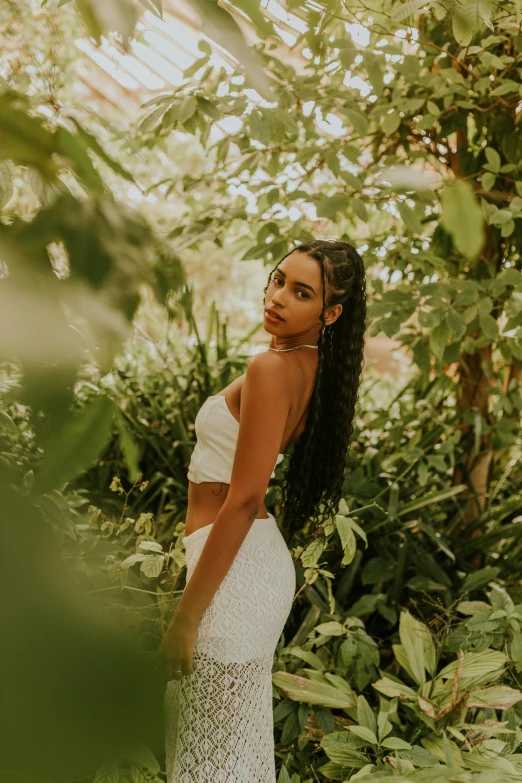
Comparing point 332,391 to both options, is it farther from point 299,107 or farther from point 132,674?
point 132,674

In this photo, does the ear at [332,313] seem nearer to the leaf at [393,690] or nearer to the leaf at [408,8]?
the leaf at [408,8]

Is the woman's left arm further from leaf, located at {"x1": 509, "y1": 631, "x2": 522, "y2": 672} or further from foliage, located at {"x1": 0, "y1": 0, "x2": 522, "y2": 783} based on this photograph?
leaf, located at {"x1": 509, "y1": 631, "x2": 522, "y2": 672}

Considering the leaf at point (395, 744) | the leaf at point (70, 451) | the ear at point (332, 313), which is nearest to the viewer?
the leaf at point (70, 451)

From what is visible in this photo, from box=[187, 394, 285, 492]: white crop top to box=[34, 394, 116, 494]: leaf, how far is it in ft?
3.68

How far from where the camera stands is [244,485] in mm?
1380

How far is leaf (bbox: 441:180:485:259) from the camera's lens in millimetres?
404

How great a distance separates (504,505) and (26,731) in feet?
9.54

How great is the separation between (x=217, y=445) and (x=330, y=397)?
13.2 inches

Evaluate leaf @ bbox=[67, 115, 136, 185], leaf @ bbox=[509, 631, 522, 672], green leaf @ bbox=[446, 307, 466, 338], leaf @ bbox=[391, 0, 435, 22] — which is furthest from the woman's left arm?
leaf @ bbox=[509, 631, 522, 672]

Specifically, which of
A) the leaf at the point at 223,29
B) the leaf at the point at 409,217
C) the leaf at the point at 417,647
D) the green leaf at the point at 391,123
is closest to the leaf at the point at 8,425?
the leaf at the point at 223,29

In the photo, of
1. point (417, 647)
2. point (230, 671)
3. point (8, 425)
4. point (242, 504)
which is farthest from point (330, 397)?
point (8, 425)

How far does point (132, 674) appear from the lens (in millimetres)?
318

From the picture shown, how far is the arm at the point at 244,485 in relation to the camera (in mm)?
1382

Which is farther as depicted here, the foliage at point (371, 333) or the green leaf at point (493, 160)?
the green leaf at point (493, 160)
